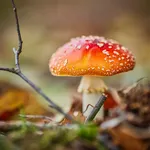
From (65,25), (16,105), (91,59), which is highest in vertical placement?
(65,25)

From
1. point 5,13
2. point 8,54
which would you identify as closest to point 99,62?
point 8,54

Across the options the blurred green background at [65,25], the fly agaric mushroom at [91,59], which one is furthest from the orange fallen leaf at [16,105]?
the blurred green background at [65,25]

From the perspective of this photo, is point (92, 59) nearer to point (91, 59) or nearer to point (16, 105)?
point (91, 59)

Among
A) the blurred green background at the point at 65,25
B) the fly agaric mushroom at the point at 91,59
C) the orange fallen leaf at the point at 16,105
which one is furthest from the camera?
the blurred green background at the point at 65,25

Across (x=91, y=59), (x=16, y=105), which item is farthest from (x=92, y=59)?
(x=16, y=105)

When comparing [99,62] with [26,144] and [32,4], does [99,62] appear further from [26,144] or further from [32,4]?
[32,4]

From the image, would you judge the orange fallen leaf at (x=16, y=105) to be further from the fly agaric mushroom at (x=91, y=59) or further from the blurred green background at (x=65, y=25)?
the blurred green background at (x=65, y=25)
